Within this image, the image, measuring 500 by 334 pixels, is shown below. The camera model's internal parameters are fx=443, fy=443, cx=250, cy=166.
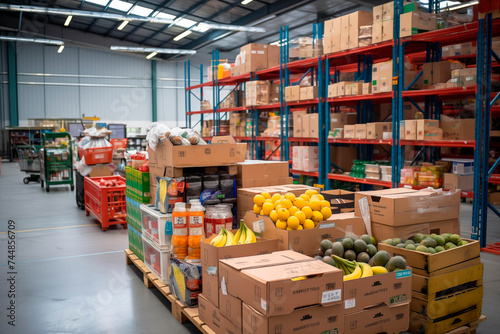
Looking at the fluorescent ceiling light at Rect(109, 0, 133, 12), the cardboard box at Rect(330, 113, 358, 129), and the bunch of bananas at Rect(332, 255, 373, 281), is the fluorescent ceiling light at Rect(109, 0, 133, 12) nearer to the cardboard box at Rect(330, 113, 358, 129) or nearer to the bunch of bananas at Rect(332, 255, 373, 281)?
the cardboard box at Rect(330, 113, 358, 129)

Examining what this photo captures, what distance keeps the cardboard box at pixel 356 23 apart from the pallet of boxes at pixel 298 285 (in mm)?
4422

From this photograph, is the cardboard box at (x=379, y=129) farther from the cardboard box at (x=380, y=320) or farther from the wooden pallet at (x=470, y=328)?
the cardboard box at (x=380, y=320)

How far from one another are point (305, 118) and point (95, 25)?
56.0 ft

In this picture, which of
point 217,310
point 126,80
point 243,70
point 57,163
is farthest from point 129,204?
point 126,80

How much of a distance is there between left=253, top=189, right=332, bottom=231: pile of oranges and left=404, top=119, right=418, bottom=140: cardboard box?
3.24m

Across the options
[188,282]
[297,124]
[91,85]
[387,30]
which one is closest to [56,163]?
[297,124]

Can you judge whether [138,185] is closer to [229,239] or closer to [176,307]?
[176,307]

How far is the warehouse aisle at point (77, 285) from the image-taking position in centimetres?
342

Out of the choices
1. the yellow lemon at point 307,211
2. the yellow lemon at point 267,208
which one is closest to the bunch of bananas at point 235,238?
the yellow lemon at point 267,208

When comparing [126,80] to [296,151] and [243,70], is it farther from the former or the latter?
[296,151]

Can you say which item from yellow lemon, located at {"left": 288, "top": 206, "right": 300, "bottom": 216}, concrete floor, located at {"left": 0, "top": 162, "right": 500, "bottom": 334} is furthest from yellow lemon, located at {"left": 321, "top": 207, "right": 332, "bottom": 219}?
concrete floor, located at {"left": 0, "top": 162, "right": 500, "bottom": 334}

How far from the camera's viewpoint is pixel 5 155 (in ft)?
77.9

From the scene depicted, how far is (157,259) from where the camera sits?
159 inches

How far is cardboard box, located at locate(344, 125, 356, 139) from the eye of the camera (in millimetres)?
7345
